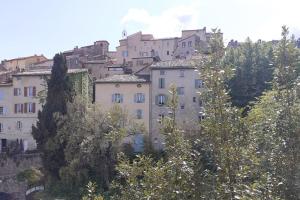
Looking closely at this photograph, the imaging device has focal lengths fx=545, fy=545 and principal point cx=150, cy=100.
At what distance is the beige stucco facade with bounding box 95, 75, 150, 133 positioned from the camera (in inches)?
1992

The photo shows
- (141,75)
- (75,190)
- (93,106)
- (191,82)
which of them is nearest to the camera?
(75,190)

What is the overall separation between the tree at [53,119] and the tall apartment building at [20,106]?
23.6ft

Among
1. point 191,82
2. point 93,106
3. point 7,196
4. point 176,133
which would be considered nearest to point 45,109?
point 93,106

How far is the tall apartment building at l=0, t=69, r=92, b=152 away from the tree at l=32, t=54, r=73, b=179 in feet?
23.6

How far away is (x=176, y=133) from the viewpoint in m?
6.60

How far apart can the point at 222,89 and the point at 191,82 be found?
142ft

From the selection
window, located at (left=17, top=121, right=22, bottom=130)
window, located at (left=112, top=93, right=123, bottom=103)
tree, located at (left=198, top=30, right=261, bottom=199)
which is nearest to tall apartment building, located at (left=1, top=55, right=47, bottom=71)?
window, located at (left=17, top=121, right=22, bottom=130)

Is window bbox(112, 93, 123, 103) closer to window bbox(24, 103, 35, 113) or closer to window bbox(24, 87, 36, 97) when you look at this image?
window bbox(24, 87, 36, 97)

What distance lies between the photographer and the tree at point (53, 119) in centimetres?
4394

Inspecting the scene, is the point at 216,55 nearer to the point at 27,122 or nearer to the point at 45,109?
the point at 45,109

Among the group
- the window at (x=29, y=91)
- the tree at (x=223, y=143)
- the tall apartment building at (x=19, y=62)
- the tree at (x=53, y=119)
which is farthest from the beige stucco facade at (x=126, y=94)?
the tree at (x=223, y=143)

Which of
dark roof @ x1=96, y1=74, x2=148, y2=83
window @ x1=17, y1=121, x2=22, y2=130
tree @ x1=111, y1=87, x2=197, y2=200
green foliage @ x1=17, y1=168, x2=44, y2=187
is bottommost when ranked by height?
green foliage @ x1=17, y1=168, x2=44, y2=187

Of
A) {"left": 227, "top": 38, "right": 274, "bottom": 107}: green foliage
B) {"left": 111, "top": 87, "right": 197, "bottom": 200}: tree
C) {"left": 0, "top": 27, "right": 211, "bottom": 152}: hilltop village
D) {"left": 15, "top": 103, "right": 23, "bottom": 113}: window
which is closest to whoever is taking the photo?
{"left": 111, "top": 87, "right": 197, "bottom": 200}: tree

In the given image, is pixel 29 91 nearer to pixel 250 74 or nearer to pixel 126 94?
pixel 126 94
